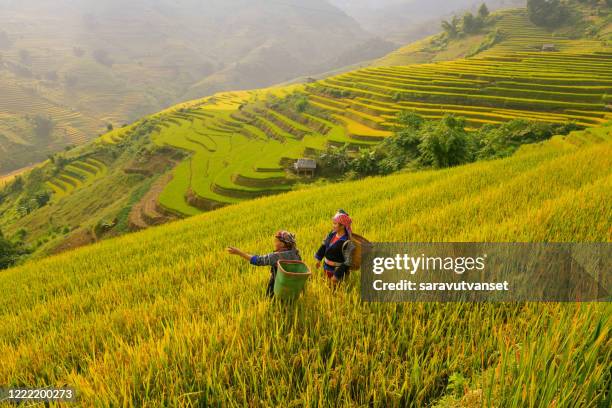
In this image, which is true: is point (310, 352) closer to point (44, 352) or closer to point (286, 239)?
point (286, 239)

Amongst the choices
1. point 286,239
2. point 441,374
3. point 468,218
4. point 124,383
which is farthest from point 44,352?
point 468,218

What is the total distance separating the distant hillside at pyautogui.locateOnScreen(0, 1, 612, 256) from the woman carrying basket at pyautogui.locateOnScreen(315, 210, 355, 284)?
60.7ft

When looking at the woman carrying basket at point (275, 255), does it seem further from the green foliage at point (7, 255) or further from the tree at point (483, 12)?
the tree at point (483, 12)

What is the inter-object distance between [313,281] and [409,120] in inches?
819

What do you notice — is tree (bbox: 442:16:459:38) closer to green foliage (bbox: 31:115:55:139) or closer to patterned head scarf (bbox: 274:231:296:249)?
patterned head scarf (bbox: 274:231:296:249)

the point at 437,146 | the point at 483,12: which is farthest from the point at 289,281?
the point at 483,12

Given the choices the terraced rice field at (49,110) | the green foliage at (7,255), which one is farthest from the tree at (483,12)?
the terraced rice field at (49,110)

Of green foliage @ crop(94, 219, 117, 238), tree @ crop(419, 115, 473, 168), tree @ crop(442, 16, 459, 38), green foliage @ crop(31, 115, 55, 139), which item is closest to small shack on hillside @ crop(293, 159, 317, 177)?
tree @ crop(419, 115, 473, 168)

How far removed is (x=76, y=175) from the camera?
5638cm

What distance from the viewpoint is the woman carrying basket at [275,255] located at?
9.17 ft

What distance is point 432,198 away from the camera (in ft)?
24.0

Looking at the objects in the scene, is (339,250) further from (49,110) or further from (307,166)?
(49,110)

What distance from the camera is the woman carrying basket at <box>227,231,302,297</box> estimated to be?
279 centimetres

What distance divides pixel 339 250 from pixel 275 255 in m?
0.62
